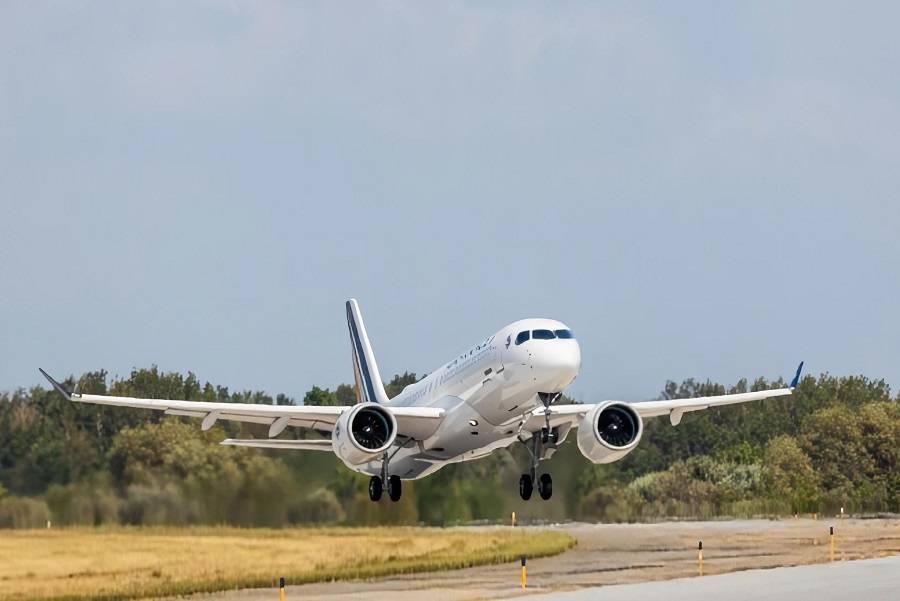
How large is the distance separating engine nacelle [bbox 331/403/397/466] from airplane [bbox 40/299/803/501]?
3 centimetres

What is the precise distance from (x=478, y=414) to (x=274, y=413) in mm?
8256

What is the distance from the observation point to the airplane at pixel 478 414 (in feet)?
124

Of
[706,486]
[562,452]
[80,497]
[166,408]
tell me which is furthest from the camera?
[706,486]

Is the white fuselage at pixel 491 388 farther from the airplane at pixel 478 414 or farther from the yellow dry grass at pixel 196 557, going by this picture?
the yellow dry grass at pixel 196 557

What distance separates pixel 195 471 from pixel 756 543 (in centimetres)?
3288

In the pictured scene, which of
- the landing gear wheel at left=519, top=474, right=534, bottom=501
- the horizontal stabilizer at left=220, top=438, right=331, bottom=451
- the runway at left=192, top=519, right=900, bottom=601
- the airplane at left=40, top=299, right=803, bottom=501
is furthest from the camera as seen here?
the runway at left=192, top=519, right=900, bottom=601

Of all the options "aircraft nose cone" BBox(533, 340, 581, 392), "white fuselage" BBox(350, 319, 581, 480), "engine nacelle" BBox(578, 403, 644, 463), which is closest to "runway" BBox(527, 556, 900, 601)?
"engine nacelle" BBox(578, 403, 644, 463)

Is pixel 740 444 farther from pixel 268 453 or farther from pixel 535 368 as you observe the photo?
pixel 535 368

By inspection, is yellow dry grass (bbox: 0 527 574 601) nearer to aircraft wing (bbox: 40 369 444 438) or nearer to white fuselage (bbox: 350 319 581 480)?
aircraft wing (bbox: 40 369 444 438)

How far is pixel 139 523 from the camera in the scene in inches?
2064

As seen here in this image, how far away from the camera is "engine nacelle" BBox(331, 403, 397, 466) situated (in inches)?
1639

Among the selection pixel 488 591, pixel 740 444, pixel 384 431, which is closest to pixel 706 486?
pixel 740 444

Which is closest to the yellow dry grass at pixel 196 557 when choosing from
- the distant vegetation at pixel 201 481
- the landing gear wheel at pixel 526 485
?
the distant vegetation at pixel 201 481

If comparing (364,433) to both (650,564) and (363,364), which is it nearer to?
(363,364)
